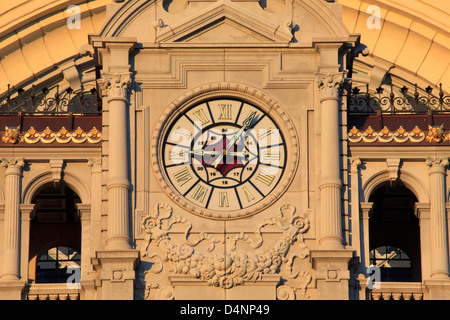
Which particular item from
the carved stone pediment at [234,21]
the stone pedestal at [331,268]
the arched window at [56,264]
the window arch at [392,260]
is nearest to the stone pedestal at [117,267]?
the stone pedestal at [331,268]

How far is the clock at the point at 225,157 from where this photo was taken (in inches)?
1622

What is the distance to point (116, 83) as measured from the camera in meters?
41.8

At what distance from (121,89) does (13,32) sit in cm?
1025

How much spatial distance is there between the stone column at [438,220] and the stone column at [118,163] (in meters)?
6.85

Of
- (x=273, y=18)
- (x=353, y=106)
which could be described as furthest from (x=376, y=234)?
(x=273, y=18)

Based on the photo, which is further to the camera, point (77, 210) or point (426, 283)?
point (77, 210)

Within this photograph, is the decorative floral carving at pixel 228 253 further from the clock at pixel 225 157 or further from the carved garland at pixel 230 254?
the clock at pixel 225 157

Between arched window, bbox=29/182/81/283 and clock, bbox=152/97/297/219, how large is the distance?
4.41 meters

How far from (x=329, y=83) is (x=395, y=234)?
20.3 ft

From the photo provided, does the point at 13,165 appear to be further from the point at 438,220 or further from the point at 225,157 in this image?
the point at 438,220

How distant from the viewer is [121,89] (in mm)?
41812

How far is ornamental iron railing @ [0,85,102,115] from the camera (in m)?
44.0

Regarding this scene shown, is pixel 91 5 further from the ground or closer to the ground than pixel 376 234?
→ further from the ground
